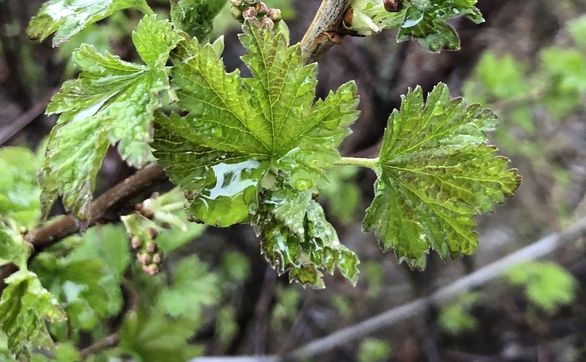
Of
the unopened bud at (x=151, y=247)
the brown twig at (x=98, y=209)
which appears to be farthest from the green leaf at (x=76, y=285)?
the unopened bud at (x=151, y=247)

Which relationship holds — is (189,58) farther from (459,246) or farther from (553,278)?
(553,278)

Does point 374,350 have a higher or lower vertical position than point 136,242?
lower

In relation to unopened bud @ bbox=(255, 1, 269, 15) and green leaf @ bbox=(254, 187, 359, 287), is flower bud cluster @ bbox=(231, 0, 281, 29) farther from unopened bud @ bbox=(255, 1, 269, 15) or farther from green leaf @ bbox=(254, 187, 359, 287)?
green leaf @ bbox=(254, 187, 359, 287)

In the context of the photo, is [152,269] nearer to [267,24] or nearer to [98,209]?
[98,209]

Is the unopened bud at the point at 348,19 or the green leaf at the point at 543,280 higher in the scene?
the unopened bud at the point at 348,19

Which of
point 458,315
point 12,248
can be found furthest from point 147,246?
point 458,315

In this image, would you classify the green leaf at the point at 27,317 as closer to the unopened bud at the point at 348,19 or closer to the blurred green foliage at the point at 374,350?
the unopened bud at the point at 348,19

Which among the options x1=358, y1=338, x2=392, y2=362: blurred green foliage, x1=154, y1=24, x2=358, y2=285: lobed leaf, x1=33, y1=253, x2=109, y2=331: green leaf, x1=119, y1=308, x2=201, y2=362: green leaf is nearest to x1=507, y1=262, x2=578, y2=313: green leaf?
x1=358, y1=338, x2=392, y2=362: blurred green foliage
